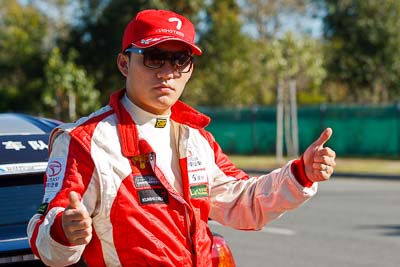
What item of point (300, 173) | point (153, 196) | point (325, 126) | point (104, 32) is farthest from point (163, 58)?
point (104, 32)

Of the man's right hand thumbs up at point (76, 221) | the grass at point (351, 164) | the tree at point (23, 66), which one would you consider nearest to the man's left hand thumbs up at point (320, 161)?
the man's right hand thumbs up at point (76, 221)

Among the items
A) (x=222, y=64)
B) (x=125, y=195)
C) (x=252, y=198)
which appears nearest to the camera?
(x=125, y=195)

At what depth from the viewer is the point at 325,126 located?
25.6m

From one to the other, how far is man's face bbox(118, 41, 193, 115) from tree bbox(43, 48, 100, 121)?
23.7 meters

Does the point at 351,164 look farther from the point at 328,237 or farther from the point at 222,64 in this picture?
the point at 222,64

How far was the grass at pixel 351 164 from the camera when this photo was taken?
64.4 feet

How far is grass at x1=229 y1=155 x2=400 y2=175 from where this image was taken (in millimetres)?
19641

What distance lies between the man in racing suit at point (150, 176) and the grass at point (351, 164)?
638 inches

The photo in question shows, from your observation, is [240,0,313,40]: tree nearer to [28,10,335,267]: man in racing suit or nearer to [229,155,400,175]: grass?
[229,155,400,175]: grass

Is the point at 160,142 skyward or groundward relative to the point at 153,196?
skyward

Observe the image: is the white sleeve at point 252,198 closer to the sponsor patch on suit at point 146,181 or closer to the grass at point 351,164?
the sponsor patch on suit at point 146,181

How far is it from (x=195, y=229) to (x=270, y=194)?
341mm

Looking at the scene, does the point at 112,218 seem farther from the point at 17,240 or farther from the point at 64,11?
the point at 64,11

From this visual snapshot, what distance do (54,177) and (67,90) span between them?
81.8 feet
